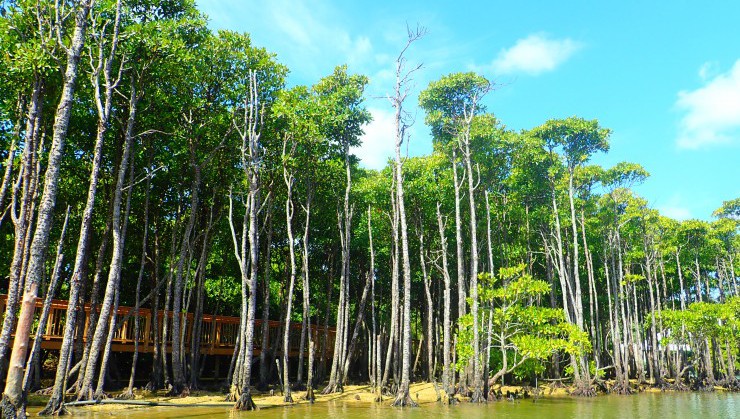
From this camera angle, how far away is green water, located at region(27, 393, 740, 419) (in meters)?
11.7

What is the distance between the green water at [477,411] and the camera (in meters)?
11.7

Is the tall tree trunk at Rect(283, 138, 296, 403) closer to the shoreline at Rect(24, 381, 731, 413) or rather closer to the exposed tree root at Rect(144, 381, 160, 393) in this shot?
the shoreline at Rect(24, 381, 731, 413)

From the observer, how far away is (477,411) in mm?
Result: 13734

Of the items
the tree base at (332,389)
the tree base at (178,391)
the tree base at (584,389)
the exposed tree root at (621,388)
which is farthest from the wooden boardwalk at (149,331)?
the exposed tree root at (621,388)

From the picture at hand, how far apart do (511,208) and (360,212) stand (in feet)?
24.0

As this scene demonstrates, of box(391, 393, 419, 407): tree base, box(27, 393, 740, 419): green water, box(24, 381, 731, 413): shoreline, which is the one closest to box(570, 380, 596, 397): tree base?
box(24, 381, 731, 413): shoreline

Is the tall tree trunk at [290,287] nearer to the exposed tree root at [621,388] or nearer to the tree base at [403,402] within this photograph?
the tree base at [403,402]

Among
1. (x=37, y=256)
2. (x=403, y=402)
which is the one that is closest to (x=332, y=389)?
(x=403, y=402)

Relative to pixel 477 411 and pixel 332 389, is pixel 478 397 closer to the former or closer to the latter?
pixel 477 411

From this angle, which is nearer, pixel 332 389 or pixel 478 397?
pixel 478 397

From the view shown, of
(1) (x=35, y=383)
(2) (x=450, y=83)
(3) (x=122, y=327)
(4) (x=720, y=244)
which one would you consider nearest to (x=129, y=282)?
(3) (x=122, y=327)

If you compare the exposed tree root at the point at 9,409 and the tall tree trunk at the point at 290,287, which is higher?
the tall tree trunk at the point at 290,287

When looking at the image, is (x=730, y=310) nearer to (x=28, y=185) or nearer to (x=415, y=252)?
(x=415, y=252)

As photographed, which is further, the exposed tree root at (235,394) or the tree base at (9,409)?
the exposed tree root at (235,394)
